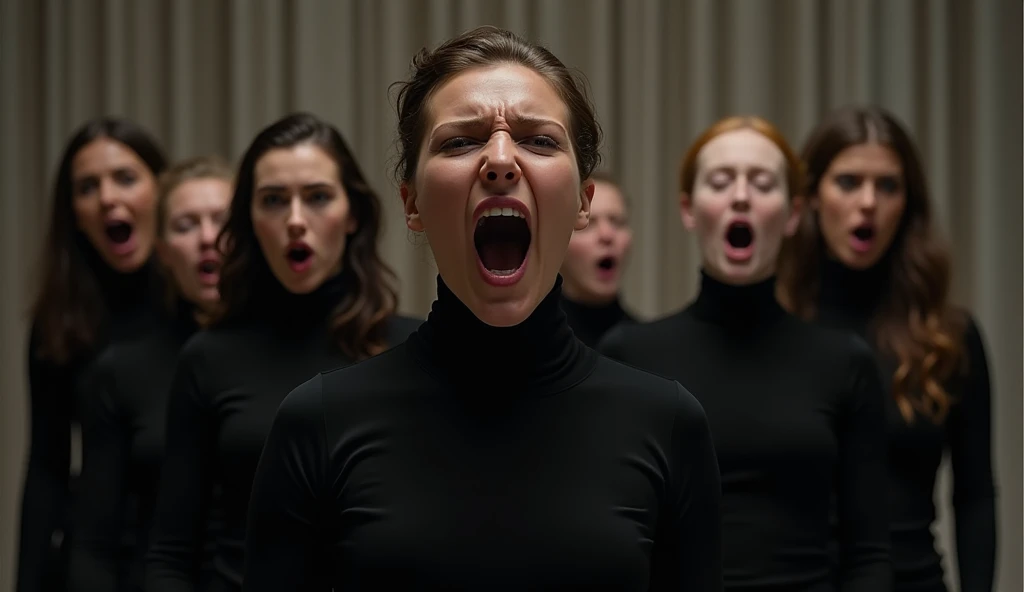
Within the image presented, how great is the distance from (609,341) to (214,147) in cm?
234

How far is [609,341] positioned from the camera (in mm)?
2184

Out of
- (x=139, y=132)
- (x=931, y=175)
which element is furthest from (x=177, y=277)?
(x=931, y=175)

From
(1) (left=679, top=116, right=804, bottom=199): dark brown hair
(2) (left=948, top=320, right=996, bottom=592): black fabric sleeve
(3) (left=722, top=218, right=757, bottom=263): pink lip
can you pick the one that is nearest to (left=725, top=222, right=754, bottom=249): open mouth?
(3) (left=722, top=218, right=757, bottom=263): pink lip

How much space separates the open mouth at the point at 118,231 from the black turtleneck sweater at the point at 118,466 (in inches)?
19.7

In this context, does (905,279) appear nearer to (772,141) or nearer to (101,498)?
(772,141)

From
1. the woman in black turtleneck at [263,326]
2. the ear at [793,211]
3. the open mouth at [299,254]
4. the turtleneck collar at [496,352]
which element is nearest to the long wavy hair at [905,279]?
the ear at [793,211]

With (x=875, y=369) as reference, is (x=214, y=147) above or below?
above

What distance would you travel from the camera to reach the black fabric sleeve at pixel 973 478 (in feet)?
7.63

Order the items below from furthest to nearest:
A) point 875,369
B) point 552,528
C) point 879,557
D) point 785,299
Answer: point 785,299, point 875,369, point 879,557, point 552,528

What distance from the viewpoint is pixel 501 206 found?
128 cm

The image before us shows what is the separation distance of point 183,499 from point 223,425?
13cm

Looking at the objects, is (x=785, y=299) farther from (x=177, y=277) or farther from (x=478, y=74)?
(x=478, y=74)

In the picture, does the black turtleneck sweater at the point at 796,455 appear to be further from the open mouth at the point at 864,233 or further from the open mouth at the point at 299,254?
the open mouth at the point at 299,254

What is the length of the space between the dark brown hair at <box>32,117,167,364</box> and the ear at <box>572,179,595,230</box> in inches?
65.7
